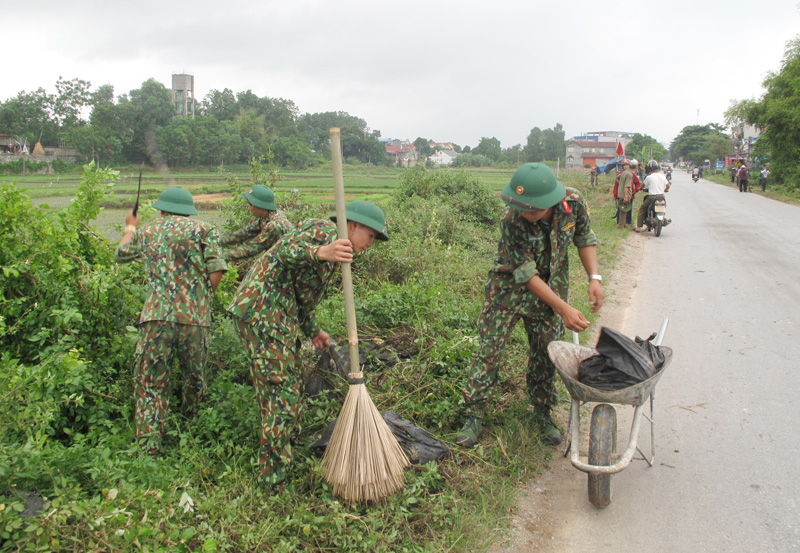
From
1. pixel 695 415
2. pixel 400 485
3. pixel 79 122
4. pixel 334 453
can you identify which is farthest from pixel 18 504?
pixel 79 122

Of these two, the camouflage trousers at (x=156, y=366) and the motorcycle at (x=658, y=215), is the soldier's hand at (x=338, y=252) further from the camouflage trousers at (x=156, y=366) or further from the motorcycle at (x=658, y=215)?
the motorcycle at (x=658, y=215)

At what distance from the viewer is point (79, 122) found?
22609 millimetres

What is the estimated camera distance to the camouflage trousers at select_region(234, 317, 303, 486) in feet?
9.15

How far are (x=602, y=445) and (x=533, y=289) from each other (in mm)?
849

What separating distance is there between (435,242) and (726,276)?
392 centimetres

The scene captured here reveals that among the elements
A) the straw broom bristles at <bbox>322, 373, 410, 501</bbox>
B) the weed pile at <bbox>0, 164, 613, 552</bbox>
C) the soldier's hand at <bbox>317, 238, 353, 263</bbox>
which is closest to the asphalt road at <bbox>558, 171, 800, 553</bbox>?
the weed pile at <bbox>0, 164, 613, 552</bbox>

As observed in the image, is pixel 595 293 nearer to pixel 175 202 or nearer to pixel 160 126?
pixel 175 202

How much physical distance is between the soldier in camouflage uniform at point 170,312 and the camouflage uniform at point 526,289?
1666 millimetres

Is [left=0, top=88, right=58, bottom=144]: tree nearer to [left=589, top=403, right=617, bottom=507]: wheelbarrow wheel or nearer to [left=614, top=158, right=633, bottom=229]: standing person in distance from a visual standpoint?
[left=614, top=158, right=633, bottom=229]: standing person in distance

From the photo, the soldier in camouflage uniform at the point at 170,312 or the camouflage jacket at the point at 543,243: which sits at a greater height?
the camouflage jacket at the point at 543,243

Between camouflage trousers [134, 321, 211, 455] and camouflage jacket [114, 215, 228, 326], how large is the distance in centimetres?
8

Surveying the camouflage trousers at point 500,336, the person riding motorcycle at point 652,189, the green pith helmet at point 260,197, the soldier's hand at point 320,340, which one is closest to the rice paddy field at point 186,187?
the person riding motorcycle at point 652,189

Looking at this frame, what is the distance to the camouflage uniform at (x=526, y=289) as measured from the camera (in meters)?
3.13

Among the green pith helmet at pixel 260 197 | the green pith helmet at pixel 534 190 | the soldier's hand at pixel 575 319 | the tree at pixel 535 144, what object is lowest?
the soldier's hand at pixel 575 319
